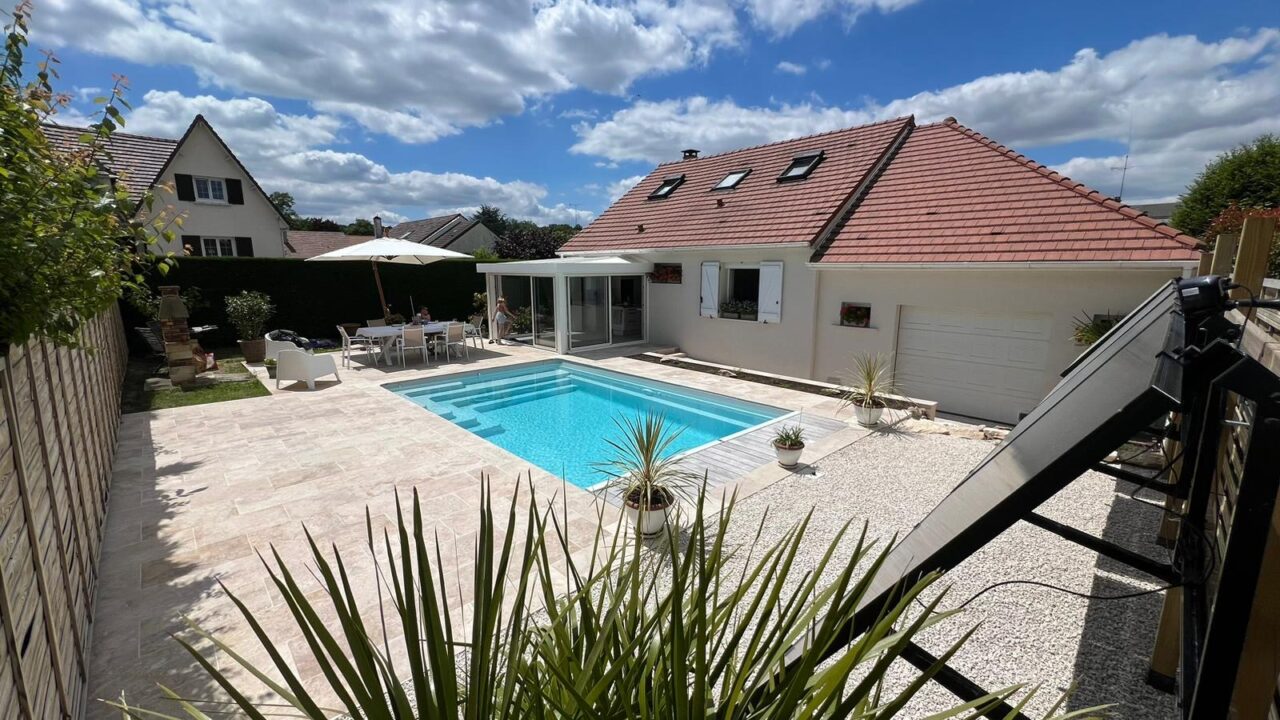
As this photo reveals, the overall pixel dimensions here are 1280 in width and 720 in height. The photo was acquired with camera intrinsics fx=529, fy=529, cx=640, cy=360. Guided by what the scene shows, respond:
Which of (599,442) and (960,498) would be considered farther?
(599,442)

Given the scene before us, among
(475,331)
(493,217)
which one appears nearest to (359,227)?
(493,217)

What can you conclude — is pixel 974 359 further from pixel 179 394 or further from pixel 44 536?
pixel 179 394

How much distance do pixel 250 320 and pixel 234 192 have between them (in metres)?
13.3

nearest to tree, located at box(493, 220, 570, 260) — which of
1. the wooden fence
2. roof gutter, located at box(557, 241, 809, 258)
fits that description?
roof gutter, located at box(557, 241, 809, 258)

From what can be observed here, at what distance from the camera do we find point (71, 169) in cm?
272

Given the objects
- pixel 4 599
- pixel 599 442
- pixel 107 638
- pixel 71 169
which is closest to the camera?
pixel 4 599

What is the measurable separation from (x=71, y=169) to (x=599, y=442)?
25.7 ft

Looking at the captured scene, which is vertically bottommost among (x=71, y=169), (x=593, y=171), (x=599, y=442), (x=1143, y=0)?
(x=599, y=442)

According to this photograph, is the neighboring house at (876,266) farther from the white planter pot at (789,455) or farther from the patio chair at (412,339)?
the white planter pot at (789,455)

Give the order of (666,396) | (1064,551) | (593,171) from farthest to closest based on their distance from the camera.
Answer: (593,171)
(666,396)
(1064,551)

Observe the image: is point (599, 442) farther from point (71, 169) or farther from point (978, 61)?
point (978, 61)

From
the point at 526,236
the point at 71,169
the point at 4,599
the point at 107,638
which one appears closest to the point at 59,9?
the point at 71,169

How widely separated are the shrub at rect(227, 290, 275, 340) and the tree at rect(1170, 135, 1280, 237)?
33.0 meters

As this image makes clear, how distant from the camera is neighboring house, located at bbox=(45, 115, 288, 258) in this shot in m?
22.7
